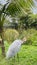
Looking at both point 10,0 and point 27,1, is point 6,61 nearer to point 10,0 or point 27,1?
point 27,1

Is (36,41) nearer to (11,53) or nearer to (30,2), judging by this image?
(30,2)

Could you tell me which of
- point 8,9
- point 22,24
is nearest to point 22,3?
point 8,9

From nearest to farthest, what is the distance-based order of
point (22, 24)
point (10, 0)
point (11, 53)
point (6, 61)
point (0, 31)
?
point (11, 53)
point (6, 61)
point (10, 0)
point (0, 31)
point (22, 24)

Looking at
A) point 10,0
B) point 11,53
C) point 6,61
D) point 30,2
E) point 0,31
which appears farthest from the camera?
point 0,31

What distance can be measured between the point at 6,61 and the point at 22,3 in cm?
154

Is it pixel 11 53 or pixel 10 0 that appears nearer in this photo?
pixel 11 53

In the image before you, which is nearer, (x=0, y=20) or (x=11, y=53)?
(x=11, y=53)

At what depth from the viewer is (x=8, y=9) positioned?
436 centimetres

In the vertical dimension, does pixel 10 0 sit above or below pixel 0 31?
above

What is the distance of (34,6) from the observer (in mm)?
4066

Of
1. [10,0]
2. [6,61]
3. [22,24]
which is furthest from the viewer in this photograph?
[22,24]

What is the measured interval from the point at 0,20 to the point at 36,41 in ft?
2.76

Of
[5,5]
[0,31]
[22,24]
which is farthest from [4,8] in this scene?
[22,24]

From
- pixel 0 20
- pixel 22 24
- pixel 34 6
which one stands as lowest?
pixel 22 24
